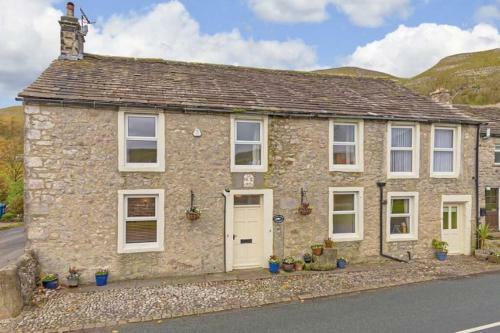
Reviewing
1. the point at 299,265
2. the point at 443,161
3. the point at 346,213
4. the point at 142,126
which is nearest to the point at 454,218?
the point at 443,161

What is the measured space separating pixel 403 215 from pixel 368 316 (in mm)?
5894

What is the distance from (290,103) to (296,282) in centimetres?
580

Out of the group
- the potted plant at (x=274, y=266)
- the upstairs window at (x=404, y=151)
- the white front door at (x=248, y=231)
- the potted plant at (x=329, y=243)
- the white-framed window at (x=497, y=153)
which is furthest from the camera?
the white-framed window at (x=497, y=153)

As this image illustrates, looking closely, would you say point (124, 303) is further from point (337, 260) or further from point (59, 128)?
point (337, 260)

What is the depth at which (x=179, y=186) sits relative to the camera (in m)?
9.26

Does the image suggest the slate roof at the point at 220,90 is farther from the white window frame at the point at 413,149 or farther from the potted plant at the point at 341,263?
the potted plant at the point at 341,263

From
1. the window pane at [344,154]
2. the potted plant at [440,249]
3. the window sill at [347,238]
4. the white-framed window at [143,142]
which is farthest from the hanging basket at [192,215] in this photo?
the potted plant at [440,249]

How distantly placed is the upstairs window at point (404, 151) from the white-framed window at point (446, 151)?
88 centimetres

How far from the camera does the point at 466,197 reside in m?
11.9

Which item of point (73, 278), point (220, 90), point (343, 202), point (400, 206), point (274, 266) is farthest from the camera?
point (400, 206)

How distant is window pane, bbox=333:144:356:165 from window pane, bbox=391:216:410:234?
8.94ft

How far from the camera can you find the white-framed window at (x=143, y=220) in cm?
897

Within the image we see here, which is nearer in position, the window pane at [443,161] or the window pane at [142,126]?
the window pane at [142,126]

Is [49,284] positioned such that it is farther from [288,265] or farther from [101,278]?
[288,265]
